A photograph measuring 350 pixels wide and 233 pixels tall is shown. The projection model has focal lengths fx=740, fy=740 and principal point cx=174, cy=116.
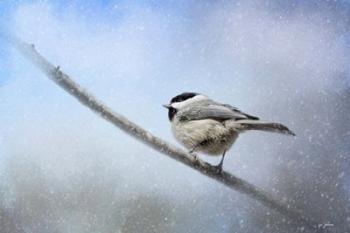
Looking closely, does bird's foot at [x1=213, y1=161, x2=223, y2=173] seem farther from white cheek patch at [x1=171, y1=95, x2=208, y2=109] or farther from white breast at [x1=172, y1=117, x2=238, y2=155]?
white cheek patch at [x1=171, y1=95, x2=208, y2=109]

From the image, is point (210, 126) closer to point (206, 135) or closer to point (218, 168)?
point (206, 135)

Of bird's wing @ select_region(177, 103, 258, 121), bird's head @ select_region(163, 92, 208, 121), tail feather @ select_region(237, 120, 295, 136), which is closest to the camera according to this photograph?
tail feather @ select_region(237, 120, 295, 136)

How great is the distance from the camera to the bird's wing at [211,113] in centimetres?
231

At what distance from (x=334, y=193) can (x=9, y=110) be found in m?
1.16

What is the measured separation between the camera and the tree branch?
7.38ft

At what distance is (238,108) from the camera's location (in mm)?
2506

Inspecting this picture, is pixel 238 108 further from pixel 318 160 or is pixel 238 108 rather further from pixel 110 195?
pixel 110 195

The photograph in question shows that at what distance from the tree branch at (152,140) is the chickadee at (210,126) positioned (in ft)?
0.18

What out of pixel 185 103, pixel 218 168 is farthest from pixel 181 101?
pixel 218 168

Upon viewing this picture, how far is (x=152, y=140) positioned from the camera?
227 cm

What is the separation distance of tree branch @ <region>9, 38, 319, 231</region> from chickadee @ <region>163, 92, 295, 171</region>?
54mm

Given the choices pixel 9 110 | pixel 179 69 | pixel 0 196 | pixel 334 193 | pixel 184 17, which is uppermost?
pixel 184 17

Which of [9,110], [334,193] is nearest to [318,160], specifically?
[334,193]

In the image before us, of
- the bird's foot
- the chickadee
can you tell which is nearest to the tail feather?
the chickadee
